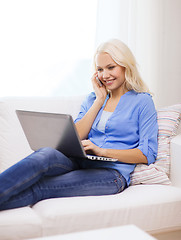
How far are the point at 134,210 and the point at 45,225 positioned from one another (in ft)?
→ 1.30

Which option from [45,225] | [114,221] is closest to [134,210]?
[114,221]

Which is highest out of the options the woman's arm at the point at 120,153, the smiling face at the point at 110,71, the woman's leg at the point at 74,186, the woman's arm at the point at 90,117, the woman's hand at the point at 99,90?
the smiling face at the point at 110,71

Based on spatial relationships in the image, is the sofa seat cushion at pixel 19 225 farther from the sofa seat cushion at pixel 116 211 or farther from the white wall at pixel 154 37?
the white wall at pixel 154 37

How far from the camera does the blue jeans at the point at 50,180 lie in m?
1.46

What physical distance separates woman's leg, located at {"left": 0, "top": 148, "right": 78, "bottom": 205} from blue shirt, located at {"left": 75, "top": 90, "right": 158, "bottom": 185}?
0.98 ft

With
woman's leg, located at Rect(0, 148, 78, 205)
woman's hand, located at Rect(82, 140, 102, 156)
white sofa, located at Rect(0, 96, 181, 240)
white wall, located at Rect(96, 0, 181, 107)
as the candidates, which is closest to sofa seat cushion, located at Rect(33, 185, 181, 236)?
white sofa, located at Rect(0, 96, 181, 240)

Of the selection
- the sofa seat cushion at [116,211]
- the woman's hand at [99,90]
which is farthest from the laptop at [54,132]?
the woman's hand at [99,90]

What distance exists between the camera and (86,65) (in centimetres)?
285

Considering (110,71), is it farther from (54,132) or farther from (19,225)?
(19,225)

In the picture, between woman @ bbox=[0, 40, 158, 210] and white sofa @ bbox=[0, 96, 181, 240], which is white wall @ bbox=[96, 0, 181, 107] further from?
white sofa @ bbox=[0, 96, 181, 240]

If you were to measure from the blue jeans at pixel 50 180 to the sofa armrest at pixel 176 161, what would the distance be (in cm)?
28

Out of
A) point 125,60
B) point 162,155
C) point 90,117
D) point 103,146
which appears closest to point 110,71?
point 125,60

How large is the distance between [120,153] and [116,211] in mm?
355

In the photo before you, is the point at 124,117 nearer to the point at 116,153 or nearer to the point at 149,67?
the point at 116,153
